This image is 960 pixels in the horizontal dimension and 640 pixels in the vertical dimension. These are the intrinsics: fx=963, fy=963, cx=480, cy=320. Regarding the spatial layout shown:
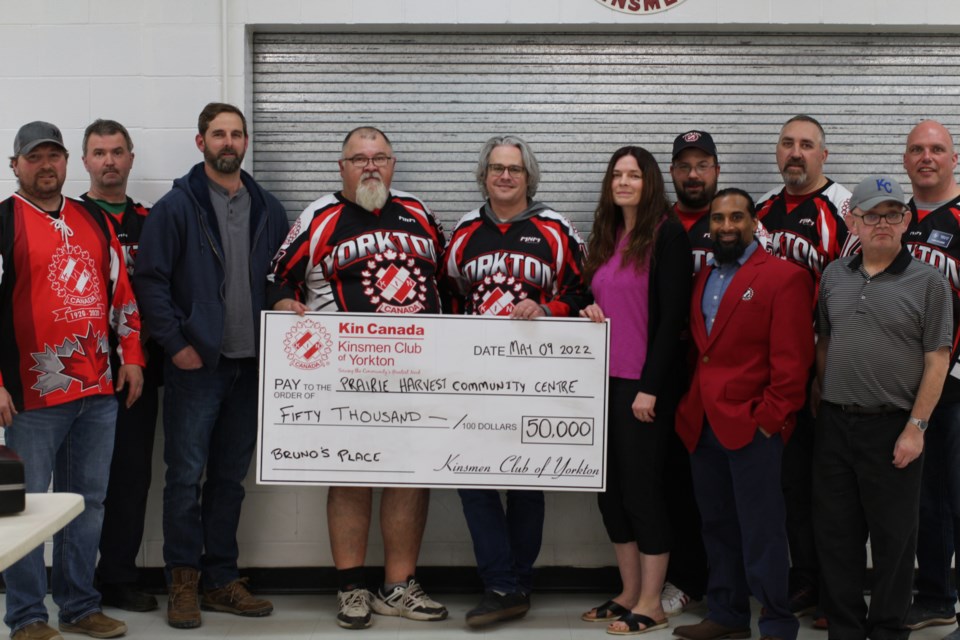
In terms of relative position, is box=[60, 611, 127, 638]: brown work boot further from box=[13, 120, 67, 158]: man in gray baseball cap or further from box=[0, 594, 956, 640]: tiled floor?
box=[13, 120, 67, 158]: man in gray baseball cap

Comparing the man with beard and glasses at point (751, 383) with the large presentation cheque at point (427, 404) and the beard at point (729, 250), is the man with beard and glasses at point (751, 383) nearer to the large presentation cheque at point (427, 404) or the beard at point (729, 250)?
the beard at point (729, 250)

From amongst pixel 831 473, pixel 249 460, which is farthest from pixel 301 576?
pixel 831 473

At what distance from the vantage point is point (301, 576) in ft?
13.9

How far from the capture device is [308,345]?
3623 mm

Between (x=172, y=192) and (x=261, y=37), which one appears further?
(x=261, y=37)

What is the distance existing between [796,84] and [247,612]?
3.25 m

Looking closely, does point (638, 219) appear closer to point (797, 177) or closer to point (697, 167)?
point (697, 167)

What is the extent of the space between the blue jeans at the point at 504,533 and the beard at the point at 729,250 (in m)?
1.20

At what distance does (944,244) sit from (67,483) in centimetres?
333

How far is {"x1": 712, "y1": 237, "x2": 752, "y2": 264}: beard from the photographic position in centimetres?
334

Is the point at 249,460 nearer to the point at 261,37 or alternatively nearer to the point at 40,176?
the point at 40,176

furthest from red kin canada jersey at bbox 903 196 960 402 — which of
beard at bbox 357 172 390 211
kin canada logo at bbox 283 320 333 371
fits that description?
kin canada logo at bbox 283 320 333 371

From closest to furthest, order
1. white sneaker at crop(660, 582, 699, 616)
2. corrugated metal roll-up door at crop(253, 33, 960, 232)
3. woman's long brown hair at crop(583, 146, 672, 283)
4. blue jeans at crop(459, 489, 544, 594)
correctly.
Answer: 1. woman's long brown hair at crop(583, 146, 672, 283)
2. blue jeans at crop(459, 489, 544, 594)
3. white sneaker at crop(660, 582, 699, 616)
4. corrugated metal roll-up door at crop(253, 33, 960, 232)

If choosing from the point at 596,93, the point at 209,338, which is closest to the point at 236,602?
the point at 209,338
